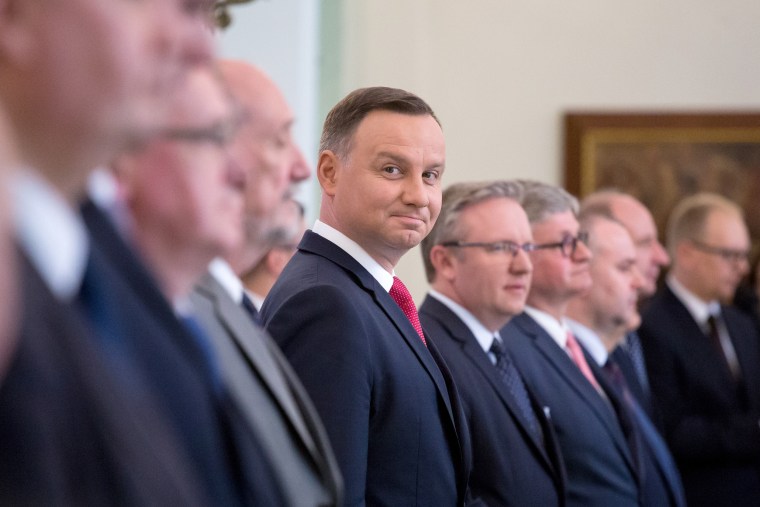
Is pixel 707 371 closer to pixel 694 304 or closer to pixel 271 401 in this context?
pixel 694 304

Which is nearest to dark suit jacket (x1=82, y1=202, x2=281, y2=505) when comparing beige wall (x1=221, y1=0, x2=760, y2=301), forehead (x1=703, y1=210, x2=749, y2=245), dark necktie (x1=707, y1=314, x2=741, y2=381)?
dark necktie (x1=707, y1=314, x2=741, y2=381)

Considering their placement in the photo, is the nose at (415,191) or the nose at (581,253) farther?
the nose at (581,253)

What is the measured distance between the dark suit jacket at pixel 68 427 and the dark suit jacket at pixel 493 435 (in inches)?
125

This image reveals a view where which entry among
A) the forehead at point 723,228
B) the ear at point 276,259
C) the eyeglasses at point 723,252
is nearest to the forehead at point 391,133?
the ear at point 276,259

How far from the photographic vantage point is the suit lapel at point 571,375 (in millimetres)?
5328

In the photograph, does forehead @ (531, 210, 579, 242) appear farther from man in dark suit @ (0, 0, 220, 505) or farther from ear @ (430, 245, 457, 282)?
man in dark suit @ (0, 0, 220, 505)

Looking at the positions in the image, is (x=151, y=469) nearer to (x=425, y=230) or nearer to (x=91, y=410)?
(x=91, y=410)

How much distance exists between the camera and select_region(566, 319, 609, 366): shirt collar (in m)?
6.22

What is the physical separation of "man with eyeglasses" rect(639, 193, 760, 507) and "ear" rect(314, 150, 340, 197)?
368 cm

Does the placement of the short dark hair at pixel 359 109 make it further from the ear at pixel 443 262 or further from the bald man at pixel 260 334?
the bald man at pixel 260 334

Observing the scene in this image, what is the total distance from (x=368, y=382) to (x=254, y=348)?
113 cm

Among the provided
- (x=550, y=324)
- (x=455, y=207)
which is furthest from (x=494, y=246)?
(x=550, y=324)

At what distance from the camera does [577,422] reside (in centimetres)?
516

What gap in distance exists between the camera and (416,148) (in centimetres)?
395
